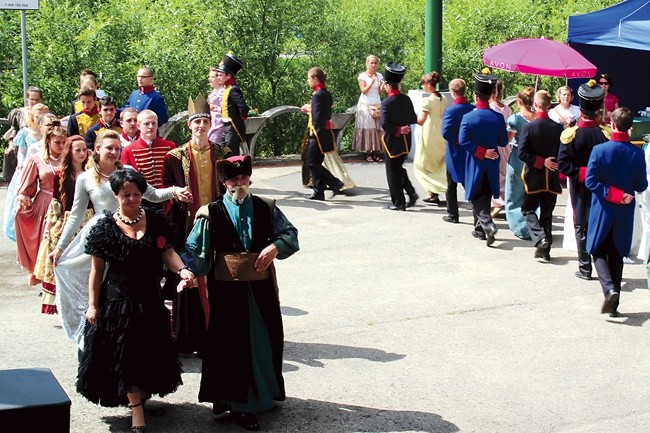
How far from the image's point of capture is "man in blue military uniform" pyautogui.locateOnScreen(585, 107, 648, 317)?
9.12 metres

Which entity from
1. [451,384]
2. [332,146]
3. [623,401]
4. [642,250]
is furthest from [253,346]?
[332,146]

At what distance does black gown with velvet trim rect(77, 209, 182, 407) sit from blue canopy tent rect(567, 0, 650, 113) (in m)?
8.79

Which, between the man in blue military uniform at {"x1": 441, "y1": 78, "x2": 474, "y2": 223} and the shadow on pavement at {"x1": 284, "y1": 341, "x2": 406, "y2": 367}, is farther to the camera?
the man in blue military uniform at {"x1": 441, "y1": 78, "x2": 474, "y2": 223}

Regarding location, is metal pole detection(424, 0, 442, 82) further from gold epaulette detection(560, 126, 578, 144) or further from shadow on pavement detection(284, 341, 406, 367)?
shadow on pavement detection(284, 341, 406, 367)

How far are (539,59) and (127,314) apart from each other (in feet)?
26.7

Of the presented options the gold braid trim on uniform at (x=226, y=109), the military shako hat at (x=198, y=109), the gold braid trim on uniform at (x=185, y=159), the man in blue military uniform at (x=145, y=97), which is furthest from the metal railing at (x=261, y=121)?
the gold braid trim on uniform at (x=185, y=159)

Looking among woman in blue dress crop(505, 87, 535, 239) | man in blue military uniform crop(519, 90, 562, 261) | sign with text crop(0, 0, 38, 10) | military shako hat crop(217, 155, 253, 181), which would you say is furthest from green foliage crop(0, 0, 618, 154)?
military shako hat crop(217, 155, 253, 181)

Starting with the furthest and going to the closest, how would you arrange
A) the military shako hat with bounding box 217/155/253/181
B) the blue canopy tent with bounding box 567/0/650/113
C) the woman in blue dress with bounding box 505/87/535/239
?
the blue canopy tent with bounding box 567/0/650/113, the woman in blue dress with bounding box 505/87/535/239, the military shako hat with bounding box 217/155/253/181

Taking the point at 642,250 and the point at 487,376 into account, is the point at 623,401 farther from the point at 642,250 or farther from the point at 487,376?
the point at 642,250

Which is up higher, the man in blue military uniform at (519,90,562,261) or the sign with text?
the sign with text

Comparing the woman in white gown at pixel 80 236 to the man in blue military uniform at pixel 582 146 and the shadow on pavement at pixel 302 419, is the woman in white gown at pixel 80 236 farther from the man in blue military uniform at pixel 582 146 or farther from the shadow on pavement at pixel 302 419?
the man in blue military uniform at pixel 582 146

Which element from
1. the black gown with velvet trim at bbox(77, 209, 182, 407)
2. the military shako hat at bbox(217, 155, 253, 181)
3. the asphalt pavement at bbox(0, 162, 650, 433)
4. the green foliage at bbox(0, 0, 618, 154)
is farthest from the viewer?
the green foliage at bbox(0, 0, 618, 154)

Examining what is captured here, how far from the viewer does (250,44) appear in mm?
17391

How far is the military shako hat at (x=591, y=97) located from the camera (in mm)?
9805
